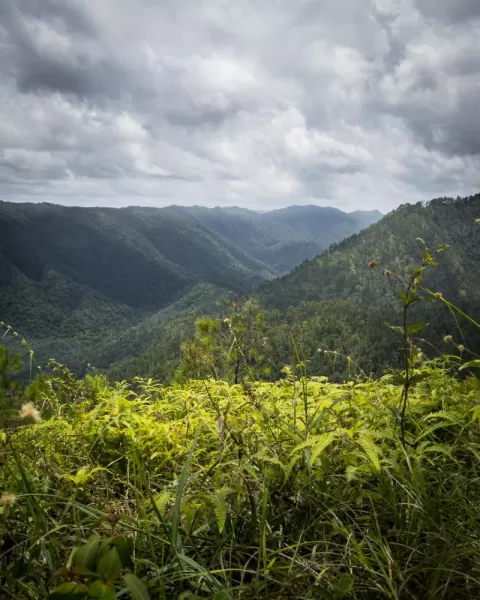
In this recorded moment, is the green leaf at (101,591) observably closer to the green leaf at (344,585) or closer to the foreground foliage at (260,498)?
the foreground foliage at (260,498)

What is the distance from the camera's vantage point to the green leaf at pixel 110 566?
0.91 metres

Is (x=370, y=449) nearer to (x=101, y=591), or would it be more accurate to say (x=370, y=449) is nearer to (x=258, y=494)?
(x=258, y=494)

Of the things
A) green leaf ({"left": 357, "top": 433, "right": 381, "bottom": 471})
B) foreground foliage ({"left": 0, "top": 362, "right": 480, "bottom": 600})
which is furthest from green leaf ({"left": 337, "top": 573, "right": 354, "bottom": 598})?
green leaf ({"left": 357, "top": 433, "right": 381, "bottom": 471})

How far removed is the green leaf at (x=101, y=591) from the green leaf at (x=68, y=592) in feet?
0.05

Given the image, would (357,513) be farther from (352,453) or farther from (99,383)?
(99,383)

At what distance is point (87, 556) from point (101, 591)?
0.33ft

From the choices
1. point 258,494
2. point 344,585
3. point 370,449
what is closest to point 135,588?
point 344,585

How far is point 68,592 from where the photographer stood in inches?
34.2

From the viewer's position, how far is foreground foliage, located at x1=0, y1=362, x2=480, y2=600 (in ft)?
4.45

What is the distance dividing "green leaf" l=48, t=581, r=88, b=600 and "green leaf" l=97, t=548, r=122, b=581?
50mm

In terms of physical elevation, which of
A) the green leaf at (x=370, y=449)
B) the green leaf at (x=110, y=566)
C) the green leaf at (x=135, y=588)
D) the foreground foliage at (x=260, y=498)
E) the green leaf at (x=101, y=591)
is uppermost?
the green leaf at (x=370, y=449)

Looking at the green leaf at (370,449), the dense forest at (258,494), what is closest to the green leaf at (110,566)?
the dense forest at (258,494)

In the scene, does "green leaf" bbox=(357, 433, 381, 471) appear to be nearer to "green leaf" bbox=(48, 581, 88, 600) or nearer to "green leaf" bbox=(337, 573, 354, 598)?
"green leaf" bbox=(337, 573, 354, 598)

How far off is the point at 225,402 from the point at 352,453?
3.28ft
